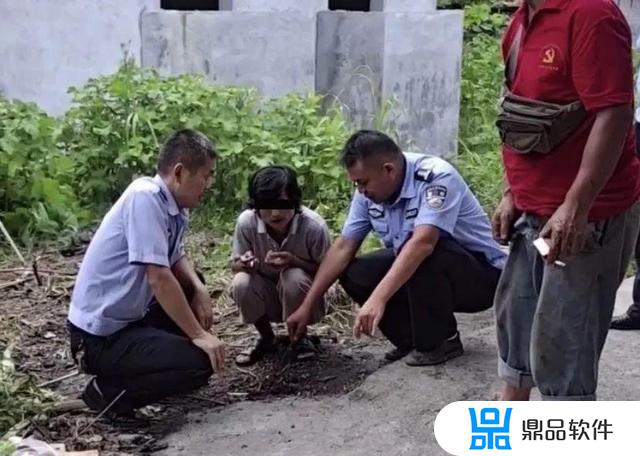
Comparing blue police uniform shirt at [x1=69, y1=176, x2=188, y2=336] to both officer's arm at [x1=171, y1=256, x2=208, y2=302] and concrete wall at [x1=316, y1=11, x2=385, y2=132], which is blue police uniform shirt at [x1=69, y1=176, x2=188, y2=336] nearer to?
officer's arm at [x1=171, y1=256, x2=208, y2=302]

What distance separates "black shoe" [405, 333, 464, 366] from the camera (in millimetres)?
4559

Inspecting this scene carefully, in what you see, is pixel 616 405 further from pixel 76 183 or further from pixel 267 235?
pixel 76 183

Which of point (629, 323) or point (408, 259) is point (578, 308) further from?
point (629, 323)

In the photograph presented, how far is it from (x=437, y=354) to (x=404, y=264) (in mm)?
515

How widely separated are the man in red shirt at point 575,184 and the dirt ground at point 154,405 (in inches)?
59.8

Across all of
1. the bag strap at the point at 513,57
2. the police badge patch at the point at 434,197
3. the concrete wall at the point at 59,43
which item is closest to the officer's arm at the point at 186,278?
the police badge patch at the point at 434,197

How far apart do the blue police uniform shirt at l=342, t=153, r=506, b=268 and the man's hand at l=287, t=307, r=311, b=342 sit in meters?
0.39

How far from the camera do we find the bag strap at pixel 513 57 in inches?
128

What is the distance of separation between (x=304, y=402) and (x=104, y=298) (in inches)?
37.1

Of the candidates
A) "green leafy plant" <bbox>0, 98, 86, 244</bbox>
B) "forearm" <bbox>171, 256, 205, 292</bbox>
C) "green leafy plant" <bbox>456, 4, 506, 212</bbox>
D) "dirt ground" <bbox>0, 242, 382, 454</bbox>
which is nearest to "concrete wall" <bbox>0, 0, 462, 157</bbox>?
"green leafy plant" <bbox>456, 4, 506, 212</bbox>

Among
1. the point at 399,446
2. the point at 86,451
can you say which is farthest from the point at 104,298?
the point at 399,446

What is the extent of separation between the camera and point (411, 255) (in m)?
4.30

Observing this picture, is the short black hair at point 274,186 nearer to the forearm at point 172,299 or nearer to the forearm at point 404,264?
the forearm at point 404,264

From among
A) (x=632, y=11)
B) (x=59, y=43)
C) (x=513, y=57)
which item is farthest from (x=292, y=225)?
(x=632, y=11)
